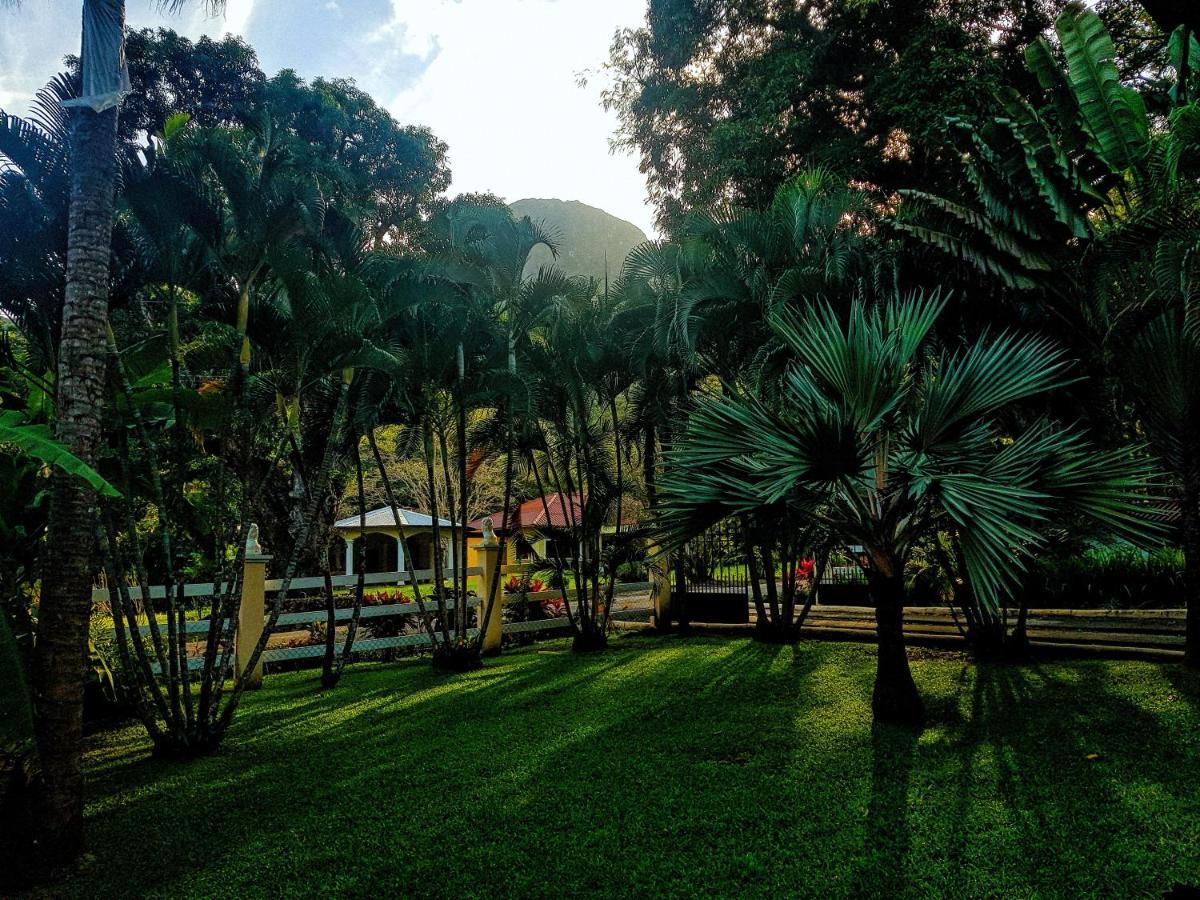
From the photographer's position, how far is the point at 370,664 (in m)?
10.6

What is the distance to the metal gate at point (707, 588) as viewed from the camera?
484 inches

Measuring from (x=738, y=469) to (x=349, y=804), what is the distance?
3.56m

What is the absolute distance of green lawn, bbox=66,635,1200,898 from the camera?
3.36m

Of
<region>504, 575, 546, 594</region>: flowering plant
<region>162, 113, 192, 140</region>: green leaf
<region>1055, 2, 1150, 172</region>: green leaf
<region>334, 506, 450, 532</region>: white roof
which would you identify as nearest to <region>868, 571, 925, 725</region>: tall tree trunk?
<region>1055, 2, 1150, 172</region>: green leaf

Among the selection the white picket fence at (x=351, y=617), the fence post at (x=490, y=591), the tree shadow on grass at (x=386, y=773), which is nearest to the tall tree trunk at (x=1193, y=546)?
the tree shadow on grass at (x=386, y=773)

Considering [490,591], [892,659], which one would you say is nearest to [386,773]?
[892,659]

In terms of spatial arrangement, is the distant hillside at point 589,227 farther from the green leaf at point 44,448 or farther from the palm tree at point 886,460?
the green leaf at point 44,448

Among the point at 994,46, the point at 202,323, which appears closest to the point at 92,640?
the point at 202,323

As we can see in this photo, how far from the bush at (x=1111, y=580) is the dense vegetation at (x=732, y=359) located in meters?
0.22

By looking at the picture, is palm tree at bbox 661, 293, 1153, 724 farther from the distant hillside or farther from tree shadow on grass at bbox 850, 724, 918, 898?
the distant hillside

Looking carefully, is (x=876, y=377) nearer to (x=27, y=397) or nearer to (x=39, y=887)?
(x=39, y=887)

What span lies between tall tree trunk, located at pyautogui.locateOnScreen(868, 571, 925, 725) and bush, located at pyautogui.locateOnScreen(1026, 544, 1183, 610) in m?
5.23

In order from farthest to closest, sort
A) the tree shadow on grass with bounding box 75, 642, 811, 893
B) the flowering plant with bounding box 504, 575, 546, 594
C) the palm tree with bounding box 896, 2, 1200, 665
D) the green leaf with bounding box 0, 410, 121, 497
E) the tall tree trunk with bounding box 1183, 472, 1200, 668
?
1. the flowering plant with bounding box 504, 575, 546, 594
2. the tall tree trunk with bounding box 1183, 472, 1200, 668
3. the palm tree with bounding box 896, 2, 1200, 665
4. the tree shadow on grass with bounding box 75, 642, 811, 893
5. the green leaf with bounding box 0, 410, 121, 497

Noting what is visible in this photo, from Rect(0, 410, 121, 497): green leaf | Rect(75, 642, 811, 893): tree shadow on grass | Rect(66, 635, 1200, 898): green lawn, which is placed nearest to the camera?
Rect(0, 410, 121, 497): green leaf
